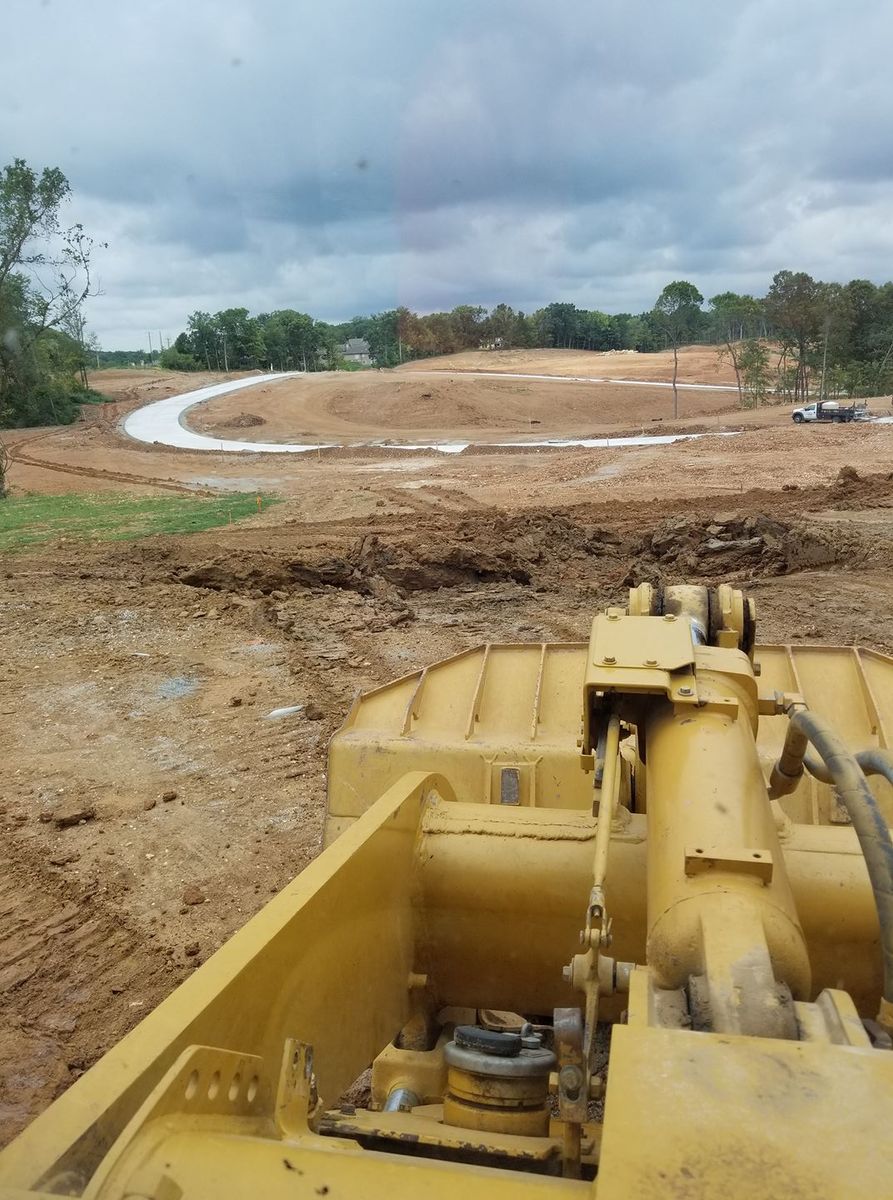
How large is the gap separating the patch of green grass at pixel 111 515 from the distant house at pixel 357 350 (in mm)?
79445

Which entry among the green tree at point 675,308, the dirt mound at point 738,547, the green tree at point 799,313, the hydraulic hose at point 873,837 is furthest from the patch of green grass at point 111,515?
the green tree at point 799,313

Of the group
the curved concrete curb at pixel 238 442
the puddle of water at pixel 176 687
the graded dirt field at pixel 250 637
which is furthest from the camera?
the curved concrete curb at pixel 238 442

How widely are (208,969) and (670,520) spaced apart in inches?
475

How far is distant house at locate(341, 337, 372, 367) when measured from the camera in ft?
330

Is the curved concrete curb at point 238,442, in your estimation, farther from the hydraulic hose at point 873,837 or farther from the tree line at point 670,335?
the hydraulic hose at point 873,837

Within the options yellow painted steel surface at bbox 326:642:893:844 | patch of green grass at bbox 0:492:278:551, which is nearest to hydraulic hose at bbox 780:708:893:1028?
yellow painted steel surface at bbox 326:642:893:844

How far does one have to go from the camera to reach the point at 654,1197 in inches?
46.6

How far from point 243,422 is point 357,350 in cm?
7476

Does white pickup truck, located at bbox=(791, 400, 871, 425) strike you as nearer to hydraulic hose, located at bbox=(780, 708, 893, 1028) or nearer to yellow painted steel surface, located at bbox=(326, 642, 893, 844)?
yellow painted steel surface, located at bbox=(326, 642, 893, 844)

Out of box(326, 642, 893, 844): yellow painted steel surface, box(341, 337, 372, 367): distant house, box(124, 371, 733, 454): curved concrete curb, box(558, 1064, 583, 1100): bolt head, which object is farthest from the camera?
box(341, 337, 372, 367): distant house

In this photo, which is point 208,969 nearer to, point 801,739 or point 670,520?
point 801,739

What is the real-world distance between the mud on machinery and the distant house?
3814 inches

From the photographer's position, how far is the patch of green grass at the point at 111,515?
51.5ft

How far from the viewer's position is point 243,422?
38656 millimetres
